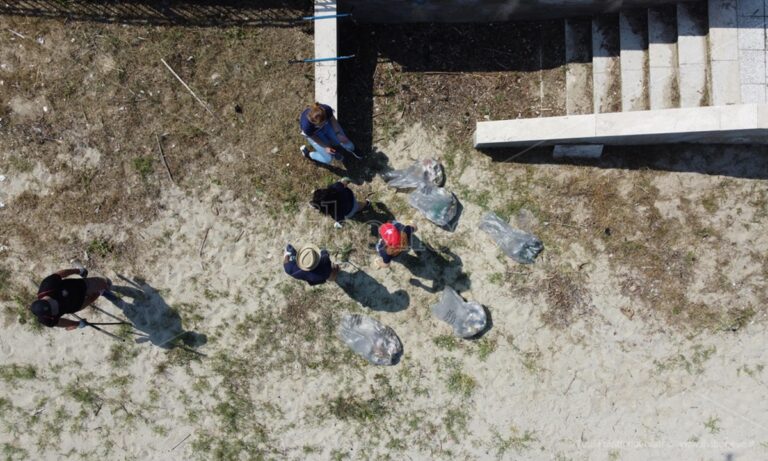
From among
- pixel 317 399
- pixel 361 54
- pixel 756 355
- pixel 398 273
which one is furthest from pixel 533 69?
pixel 317 399

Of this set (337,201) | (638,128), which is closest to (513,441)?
(337,201)

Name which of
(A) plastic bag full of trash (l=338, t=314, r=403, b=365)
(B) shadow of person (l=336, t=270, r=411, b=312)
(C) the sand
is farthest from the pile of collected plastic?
(A) plastic bag full of trash (l=338, t=314, r=403, b=365)

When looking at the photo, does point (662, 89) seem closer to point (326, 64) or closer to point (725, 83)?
point (725, 83)

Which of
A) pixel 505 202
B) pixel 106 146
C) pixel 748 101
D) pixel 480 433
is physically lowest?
pixel 480 433

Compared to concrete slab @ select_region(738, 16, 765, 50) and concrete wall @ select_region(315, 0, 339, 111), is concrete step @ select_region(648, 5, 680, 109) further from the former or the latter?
concrete wall @ select_region(315, 0, 339, 111)

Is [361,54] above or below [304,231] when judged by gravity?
above

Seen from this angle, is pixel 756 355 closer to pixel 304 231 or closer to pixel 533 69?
pixel 533 69

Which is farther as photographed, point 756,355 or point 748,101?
point 756,355
